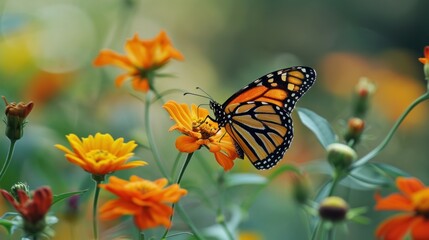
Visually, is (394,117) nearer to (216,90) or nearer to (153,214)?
(216,90)

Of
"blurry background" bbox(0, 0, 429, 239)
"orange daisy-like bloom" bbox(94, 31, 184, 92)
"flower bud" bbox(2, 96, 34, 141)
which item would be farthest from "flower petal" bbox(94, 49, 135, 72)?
"flower bud" bbox(2, 96, 34, 141)

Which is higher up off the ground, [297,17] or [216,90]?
[297,17]

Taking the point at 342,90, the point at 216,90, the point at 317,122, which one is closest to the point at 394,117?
the point at 342,90

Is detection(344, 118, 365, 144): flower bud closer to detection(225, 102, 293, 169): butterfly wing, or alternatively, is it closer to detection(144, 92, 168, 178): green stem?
detection(225, 102, 293, 169): butterfly wing

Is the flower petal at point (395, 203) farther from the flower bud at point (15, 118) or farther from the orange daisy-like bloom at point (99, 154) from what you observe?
the flower bud at point (15, 118)

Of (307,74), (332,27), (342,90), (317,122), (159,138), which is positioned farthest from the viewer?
(332,27)

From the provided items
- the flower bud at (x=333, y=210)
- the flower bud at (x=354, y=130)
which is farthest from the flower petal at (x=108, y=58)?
the flower bud at (x=333, y=210)

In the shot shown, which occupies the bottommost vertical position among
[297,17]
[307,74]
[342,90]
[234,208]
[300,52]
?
[234,208]
